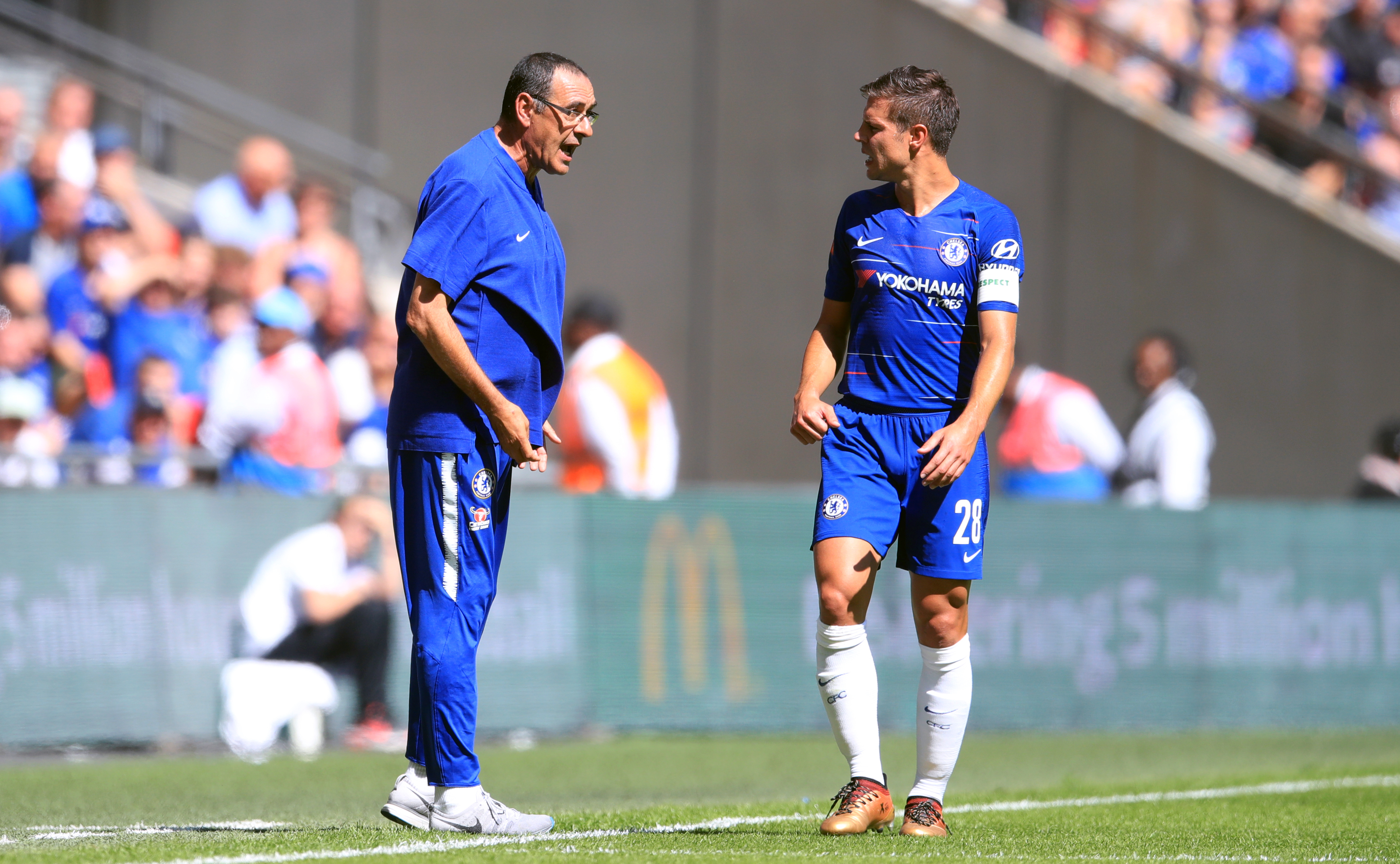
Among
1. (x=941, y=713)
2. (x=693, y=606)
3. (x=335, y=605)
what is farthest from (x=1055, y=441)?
(x=941, y=713)

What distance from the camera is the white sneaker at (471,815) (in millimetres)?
5676

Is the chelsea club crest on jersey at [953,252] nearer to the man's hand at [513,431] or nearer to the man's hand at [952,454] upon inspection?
the man's hand at [952,454]

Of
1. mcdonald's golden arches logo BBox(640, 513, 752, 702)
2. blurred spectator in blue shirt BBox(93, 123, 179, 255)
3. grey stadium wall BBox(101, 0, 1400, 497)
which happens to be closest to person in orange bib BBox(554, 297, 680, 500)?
mcdonald's golden arches logo BBox(640, 513, 752, 702)

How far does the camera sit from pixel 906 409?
19.5 feet

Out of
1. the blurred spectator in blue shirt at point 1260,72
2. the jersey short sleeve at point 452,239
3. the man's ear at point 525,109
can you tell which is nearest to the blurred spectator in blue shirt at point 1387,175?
the blurred spectator in blue shirt at point 1260,72

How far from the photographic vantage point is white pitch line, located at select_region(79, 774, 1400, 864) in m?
5.20

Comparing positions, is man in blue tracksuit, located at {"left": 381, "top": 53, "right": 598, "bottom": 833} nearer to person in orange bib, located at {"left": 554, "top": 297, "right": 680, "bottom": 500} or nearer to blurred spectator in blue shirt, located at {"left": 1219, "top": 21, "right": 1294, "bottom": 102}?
person in orange bib, located at {"left": 554, "top": 297, "right": 680, "bottom": 500}

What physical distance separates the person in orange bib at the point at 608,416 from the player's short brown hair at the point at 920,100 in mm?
5498

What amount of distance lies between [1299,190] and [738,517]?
327 inches

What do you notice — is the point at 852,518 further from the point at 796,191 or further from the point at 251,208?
the point at 796,191

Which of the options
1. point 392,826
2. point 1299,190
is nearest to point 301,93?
point 1299,190

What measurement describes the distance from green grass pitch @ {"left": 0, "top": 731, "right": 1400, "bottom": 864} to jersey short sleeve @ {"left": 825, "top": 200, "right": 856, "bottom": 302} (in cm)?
171

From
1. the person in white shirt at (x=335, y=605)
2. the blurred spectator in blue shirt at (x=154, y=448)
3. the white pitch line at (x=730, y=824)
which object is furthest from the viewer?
the blurred spectator in blue shirt at (x=154, y=448)

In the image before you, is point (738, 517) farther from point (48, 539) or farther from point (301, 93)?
point (301, 93)
